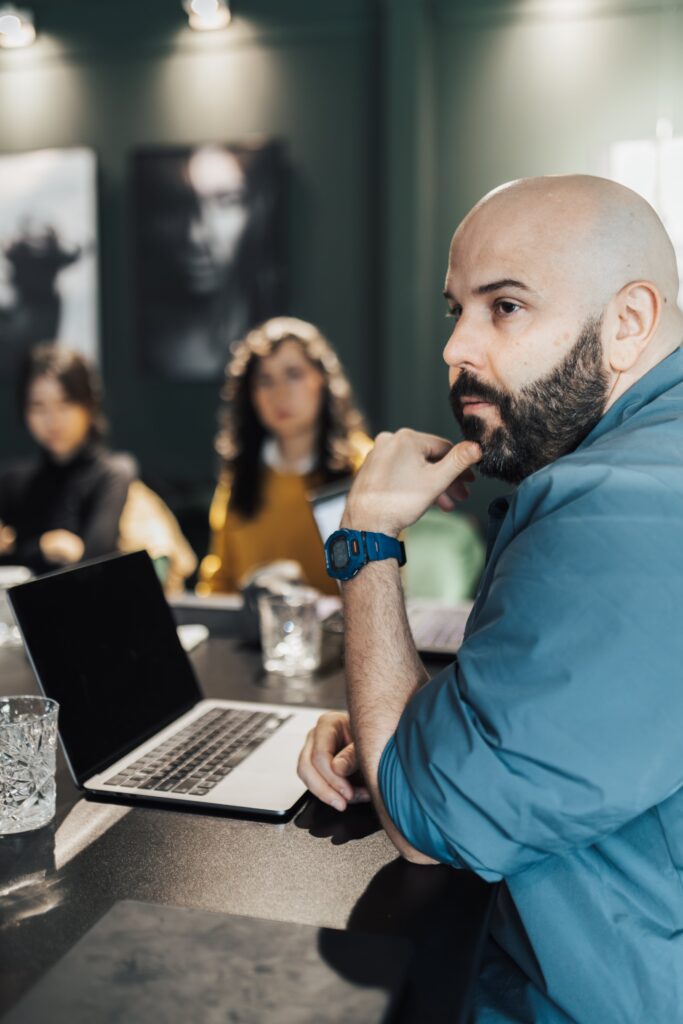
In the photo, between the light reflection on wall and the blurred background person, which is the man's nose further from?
the light reflection on wall

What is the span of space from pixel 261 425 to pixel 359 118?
165 cm

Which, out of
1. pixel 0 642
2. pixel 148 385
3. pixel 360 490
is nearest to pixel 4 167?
pixel 148 385

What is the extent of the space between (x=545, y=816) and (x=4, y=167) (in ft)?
14.1

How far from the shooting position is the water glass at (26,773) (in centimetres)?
99

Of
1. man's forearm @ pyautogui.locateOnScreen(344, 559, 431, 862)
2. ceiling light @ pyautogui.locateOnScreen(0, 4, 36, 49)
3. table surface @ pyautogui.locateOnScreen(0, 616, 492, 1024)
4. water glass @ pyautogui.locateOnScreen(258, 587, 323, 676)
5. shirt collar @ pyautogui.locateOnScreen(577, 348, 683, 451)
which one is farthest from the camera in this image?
ceiling light @ pyautogui.locateOnScreen(0, 4, 36, 49)

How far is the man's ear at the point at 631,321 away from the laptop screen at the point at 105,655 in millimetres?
697

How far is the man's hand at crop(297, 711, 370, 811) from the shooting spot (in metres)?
1.04

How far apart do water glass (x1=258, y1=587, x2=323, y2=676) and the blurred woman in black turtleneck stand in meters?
1.62

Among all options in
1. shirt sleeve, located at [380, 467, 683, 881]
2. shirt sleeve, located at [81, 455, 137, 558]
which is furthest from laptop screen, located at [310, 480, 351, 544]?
shirt sleeve, located at [81, 455, 137, 558]

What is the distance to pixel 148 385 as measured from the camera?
169 inches

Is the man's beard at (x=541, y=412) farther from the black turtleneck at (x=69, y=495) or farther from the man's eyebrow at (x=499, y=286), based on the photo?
the black turtleneck at (x=69, y=495)

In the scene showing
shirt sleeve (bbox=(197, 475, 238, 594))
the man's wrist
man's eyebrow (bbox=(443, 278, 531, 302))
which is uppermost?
man's eyebrow (bbox=(443, 278, 531, 302))

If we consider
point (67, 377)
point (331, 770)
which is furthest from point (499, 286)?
point (67, 377)

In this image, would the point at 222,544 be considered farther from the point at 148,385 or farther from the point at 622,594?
the point at 622,594
